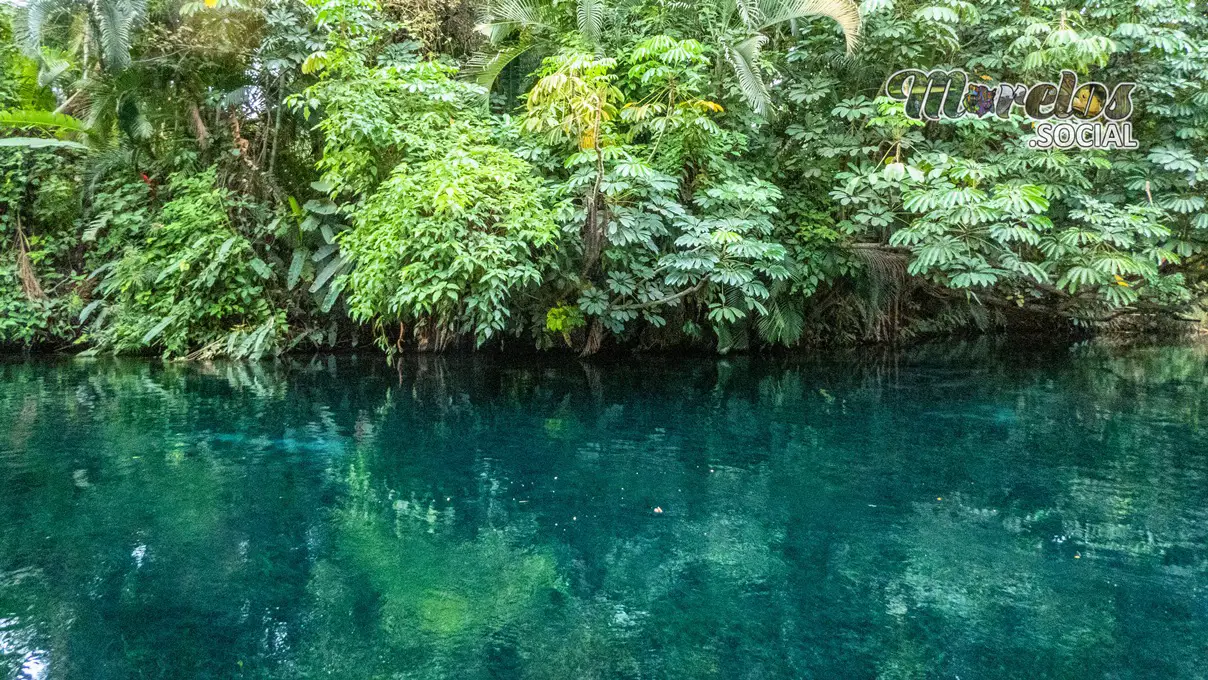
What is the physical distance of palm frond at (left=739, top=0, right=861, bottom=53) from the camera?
8.34m

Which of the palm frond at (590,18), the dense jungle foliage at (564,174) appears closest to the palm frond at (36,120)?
the dense jungle foliage at (564,174)

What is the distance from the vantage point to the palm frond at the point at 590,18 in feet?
29.0

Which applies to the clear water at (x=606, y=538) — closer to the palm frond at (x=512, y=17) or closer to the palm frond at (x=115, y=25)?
the palm frond at (x=115, y=25)

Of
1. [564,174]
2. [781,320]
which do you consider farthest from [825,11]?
[781,320]

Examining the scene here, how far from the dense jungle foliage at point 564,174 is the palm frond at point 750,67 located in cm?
4

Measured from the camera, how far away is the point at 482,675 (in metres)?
2.62

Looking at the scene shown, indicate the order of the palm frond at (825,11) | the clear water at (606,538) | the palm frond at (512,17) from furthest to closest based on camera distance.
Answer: the palm frond at (512,17) < the palm frond at (825,11) < the clear water at (606,538)

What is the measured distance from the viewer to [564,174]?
360 inches

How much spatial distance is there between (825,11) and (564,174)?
317cm

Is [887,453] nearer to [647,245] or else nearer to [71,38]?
[647,245]

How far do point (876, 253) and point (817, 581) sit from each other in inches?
302

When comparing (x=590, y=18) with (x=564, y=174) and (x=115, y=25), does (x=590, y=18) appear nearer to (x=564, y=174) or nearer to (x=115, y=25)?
(x=564, y=174)

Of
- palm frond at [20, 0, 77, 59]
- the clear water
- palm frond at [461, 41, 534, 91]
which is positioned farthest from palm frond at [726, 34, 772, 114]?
palm frond at [20, 0, 77, 59]

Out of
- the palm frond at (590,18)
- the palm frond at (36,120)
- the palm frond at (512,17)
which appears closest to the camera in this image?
the palm frond at (590,18)
